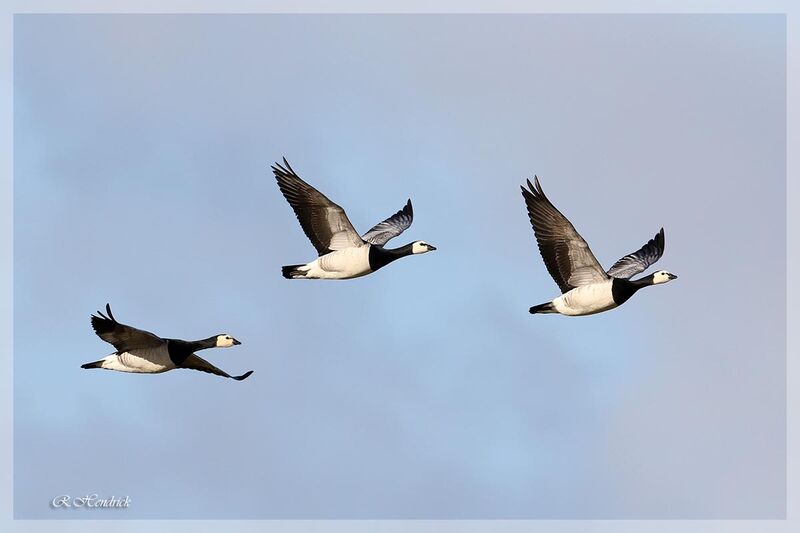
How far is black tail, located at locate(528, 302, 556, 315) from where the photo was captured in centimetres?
2870

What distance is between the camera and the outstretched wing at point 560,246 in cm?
2811

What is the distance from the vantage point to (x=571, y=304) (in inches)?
1125

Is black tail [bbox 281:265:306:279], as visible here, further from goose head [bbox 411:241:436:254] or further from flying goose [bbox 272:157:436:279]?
goose head [bbox 411:241:436:254]

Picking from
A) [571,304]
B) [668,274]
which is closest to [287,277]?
[571,304]

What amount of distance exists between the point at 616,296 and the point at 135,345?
881 cm

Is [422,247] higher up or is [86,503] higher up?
[422,247]

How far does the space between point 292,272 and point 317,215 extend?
1.22 metres

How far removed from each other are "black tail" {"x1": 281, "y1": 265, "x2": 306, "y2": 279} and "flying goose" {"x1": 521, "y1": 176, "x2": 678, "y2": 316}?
4.55 meters

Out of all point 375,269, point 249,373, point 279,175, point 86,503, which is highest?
point 279,175

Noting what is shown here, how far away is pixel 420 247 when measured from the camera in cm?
3012

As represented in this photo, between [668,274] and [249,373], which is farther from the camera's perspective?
[668,274]

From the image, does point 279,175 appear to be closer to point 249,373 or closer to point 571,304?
point 249,373

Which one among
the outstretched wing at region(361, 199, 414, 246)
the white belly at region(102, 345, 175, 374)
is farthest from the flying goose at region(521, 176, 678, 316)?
the white belly at region(102, 345, 175, 374)

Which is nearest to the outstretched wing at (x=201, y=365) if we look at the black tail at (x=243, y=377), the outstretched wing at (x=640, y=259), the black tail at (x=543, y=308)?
the black tail at (x=243, y=377)
